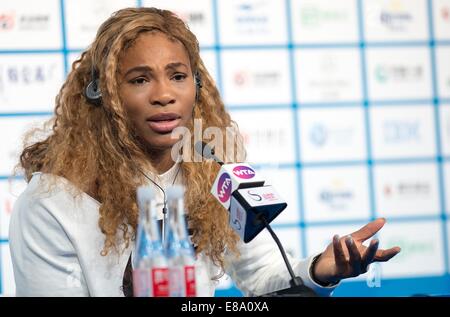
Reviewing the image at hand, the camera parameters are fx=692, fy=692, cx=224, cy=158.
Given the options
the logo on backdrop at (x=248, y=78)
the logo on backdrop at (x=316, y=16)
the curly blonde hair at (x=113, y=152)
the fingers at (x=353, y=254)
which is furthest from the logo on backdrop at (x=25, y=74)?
the fingers at (x=353, y=254)

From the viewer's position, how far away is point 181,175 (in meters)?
1.54

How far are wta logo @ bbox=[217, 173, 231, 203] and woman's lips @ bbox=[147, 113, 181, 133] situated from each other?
11.7 inches

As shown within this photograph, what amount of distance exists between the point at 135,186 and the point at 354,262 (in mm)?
481

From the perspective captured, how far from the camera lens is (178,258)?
3.33 ft

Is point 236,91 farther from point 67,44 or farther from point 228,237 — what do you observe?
point 228,237

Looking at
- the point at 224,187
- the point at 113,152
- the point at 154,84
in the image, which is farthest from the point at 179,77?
the point at 224,187

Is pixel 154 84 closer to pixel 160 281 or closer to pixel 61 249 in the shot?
pixel 61 249

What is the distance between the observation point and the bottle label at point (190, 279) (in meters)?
1.00

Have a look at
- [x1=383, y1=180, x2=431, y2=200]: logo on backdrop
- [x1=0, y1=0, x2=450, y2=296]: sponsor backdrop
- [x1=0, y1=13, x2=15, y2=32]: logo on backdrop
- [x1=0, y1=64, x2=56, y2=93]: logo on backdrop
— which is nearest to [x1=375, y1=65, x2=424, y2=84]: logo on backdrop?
[x1=0, y1=0, x2=450, y2=296]: sponsor backdrop

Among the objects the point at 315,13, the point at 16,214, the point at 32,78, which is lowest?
the point at 16,214

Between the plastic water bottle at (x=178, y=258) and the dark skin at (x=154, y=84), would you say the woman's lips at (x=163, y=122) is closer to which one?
the dark skin at (x=154, y=84)

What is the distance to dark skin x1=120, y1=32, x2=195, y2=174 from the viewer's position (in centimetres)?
140
